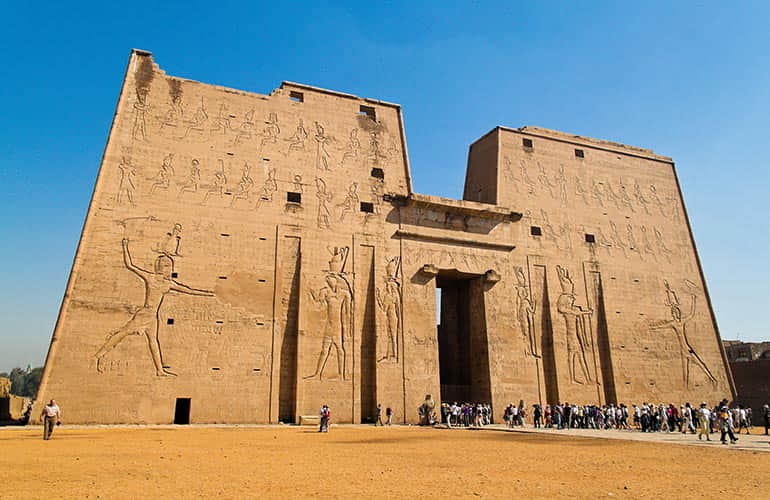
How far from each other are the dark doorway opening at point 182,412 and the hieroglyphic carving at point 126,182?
624 cm

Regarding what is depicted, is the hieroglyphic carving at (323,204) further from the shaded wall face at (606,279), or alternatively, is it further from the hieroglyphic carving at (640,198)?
the hieroglyphic carving at (640,198)

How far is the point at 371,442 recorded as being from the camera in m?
12.1

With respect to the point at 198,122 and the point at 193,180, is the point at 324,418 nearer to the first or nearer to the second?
the point at 193,180

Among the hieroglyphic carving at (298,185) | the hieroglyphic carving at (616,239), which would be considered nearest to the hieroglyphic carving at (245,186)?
the hieroglyphic carving at (298,185)

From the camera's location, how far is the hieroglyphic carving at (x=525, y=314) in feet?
70.6

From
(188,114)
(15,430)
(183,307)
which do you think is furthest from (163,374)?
(188,114)

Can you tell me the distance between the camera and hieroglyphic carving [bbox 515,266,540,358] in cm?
2152

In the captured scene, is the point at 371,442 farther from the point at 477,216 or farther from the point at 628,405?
the point at 628,405

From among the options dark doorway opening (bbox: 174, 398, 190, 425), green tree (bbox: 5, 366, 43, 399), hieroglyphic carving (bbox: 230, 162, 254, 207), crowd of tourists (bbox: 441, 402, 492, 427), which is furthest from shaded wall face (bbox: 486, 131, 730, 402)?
green tree (bbox: 5, 366, 43, 399)

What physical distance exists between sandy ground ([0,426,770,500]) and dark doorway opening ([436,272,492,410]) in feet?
27.1

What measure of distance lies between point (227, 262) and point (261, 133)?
494 cm

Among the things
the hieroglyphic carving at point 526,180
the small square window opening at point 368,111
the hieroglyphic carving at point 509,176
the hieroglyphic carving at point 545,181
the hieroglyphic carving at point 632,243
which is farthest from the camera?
the hieroglyphic carving at point 632,243

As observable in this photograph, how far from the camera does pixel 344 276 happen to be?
63.8ft

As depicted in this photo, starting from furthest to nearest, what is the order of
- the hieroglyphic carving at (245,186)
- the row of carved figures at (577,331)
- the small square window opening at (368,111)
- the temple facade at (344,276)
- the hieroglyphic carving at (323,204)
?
the small square window opening at (368,111), the row of carved figures at (577,331), the hieroglyphic carving at (323,204), the hieroglyphic carving at (245,186), the temple facade at (344,276)
